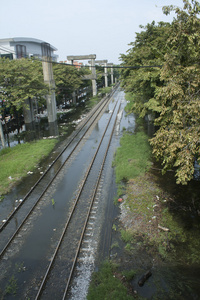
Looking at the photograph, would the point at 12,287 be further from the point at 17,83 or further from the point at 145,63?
the point at 17,83

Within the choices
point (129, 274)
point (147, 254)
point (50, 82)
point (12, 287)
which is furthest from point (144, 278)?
point (50, 82)

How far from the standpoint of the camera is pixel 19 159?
18.0m

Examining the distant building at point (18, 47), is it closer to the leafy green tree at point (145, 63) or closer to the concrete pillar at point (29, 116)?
the concrete pillar at point (29, 116)

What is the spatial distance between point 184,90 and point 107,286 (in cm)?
763

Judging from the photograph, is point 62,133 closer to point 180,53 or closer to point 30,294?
point 180,53

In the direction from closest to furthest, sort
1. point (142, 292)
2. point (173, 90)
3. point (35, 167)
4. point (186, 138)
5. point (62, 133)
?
point (142, 292), point (186, 138), point (173, 90), point (35, 167), point (62, 133)

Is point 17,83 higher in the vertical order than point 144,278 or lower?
higher

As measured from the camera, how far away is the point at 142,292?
723 cm

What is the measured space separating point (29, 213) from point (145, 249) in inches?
228

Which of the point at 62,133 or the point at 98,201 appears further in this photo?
the point at 62,133

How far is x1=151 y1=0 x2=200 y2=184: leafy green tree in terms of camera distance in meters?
A: 8.01

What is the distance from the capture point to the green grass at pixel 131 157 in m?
15.1

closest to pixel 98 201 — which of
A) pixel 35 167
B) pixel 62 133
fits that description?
pixel 35 167

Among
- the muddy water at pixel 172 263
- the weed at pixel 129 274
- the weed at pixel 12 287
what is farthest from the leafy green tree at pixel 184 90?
the weed at pixel 12 287
